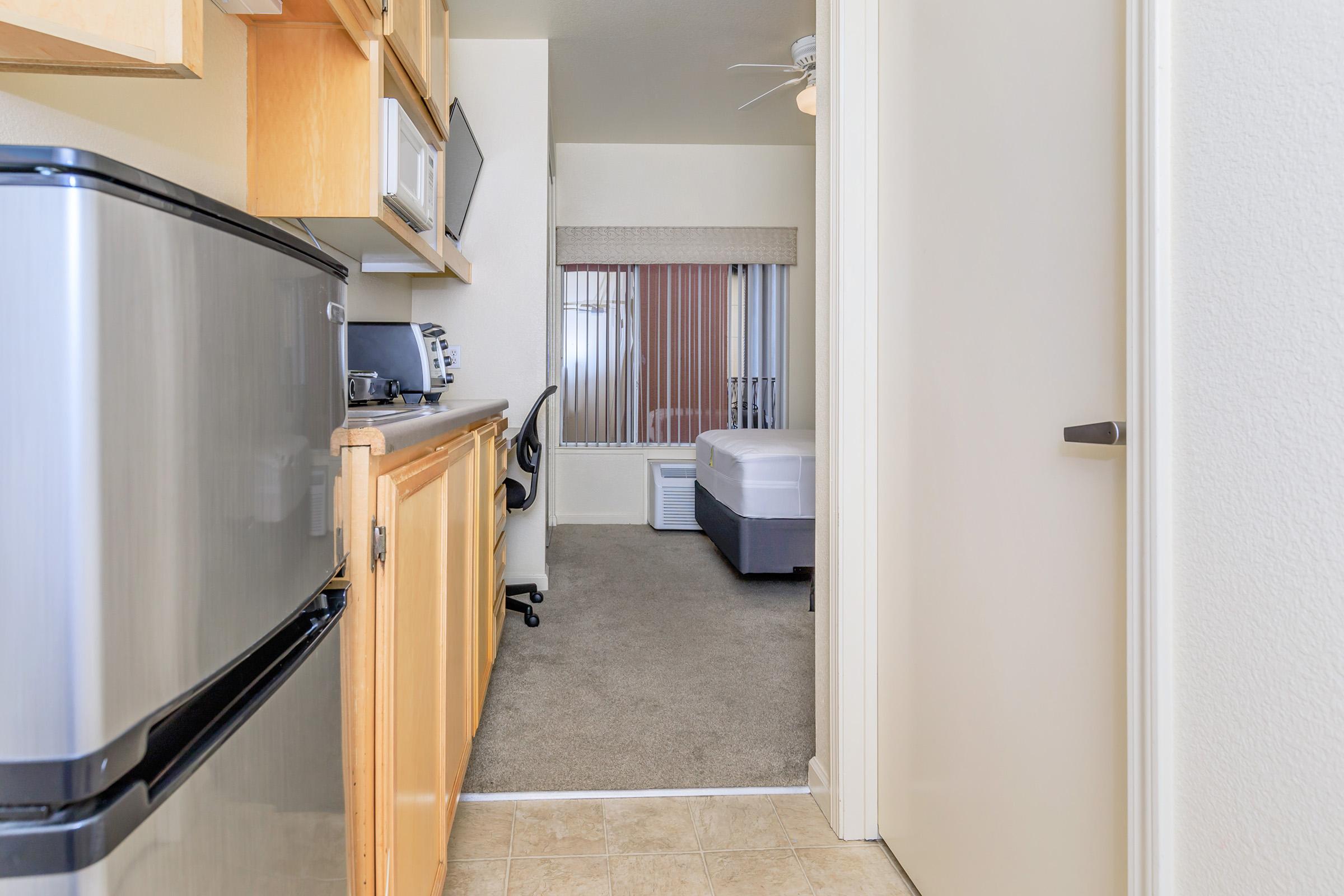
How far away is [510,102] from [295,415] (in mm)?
3415

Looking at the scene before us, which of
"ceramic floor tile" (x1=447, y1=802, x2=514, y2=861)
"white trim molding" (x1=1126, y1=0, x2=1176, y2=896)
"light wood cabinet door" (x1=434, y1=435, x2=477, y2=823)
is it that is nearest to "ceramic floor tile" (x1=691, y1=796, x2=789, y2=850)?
"ceramic floor tile" (x1=447, y1=802, x2=514, y2=861)

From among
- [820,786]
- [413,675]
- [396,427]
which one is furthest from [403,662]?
[820,786]

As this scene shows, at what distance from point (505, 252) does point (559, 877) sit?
9.28ft

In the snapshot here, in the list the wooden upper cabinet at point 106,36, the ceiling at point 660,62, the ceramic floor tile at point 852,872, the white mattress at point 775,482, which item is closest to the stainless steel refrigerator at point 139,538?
the wooden upper cabinet at point 106,36

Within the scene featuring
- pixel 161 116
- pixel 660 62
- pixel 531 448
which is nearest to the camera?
pixel 161 116

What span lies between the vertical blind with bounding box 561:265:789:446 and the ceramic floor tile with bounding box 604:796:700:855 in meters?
4.06

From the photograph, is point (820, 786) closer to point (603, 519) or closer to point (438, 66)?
point (438, 66)

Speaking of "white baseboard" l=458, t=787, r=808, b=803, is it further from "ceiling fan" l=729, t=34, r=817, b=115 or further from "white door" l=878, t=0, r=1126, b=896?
"ceiling fan" l=729, t=34, r=817, b=115

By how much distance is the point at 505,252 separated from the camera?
3623mm

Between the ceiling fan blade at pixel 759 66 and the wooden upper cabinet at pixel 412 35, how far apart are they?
170cm

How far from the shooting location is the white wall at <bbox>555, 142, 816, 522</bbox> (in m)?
5.61

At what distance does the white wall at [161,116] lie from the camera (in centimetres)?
97

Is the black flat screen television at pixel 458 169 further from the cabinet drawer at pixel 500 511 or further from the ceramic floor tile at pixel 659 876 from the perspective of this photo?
the ceramic floor tile at pixel 659 876

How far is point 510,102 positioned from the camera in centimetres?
366
